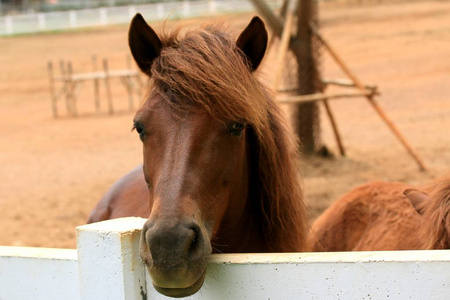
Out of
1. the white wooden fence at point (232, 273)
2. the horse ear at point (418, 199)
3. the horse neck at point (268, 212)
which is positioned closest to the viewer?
the white wooden fence at point (232, 273)

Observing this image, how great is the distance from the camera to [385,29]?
25.6 metres

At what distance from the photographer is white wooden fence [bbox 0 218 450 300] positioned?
179 centimetres

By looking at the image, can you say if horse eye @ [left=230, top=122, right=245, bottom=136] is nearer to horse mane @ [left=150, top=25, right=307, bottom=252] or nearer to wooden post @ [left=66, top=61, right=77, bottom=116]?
horse mane @ [left=150, top=25, right=307, bottom=252]

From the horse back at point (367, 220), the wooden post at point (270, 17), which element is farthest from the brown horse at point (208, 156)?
→ the wooden post at point (270, 17)

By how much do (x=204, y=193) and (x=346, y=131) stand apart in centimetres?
1042

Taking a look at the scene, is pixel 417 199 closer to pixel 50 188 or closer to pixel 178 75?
pixel 178 75

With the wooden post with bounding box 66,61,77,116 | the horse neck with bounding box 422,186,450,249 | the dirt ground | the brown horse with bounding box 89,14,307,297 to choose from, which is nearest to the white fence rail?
the dirt ground

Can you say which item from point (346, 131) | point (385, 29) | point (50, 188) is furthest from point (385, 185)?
point (385, 29)

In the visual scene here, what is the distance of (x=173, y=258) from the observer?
6.31 feet

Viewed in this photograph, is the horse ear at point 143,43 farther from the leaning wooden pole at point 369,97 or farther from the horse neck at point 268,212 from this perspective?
the leaning wooden pole at point 369,97

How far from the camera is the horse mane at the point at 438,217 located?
104 inches

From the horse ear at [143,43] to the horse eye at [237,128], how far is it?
0.50 meters

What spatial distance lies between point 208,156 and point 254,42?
617 millimetres

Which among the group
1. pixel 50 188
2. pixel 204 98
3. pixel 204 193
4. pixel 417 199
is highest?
pixel 204 98
